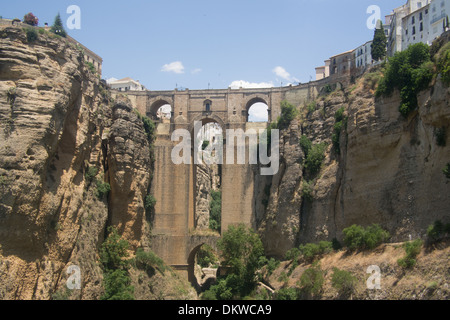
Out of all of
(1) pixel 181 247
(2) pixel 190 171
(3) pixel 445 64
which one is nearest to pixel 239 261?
(1) pixel 181 247

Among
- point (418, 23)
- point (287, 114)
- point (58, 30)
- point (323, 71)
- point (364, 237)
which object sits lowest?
point (364, 237)

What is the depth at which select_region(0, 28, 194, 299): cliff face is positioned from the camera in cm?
2475

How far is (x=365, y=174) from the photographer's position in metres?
30.5

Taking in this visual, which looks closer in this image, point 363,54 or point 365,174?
point 365,174

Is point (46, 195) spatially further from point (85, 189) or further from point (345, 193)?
point (345, 193)

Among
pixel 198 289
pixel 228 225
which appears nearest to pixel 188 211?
pixel 228 225

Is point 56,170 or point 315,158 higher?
point 315,158

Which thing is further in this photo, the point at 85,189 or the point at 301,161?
the point at 301,161

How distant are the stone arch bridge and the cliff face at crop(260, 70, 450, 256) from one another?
271 cm

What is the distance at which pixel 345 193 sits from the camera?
1261 inches

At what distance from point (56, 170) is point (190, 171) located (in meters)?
14.9

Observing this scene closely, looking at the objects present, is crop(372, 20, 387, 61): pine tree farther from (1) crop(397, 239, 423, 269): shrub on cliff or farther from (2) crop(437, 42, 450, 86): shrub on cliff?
(1) crop(397, 239, 423, 269): shrub on cliff

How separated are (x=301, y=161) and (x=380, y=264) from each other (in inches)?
546

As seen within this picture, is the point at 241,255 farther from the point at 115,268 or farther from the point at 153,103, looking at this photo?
the point at 153,103
